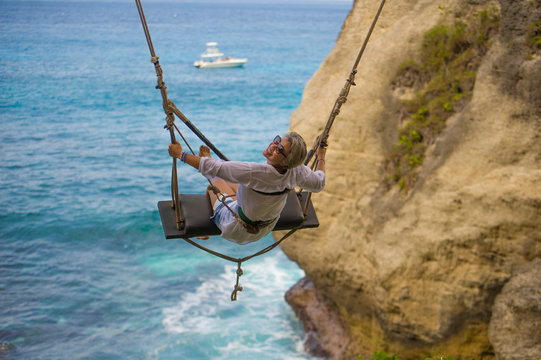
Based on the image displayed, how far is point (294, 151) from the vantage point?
11.1 ft

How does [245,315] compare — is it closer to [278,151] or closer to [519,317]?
[519,317]

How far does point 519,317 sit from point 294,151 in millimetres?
4535

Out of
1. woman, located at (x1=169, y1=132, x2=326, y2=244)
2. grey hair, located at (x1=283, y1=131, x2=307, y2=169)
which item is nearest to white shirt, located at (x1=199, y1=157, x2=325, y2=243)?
woman, located at (x1=169, y1=132, x2=326, y2=244)

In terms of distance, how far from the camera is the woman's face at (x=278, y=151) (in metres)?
3.38

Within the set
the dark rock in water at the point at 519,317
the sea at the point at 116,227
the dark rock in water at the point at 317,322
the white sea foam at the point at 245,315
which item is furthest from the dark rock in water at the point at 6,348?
the dark rock in water at the point at 519,317

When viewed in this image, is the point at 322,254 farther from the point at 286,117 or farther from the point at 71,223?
the point at 286,117

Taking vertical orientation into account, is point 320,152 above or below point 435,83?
above

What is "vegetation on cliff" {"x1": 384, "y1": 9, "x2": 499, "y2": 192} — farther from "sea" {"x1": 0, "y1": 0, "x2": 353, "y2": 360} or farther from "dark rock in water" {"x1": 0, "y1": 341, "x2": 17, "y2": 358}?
"dark rock in water" {"x1": 0, "y1": 341, "x2": 17, "y2": 358}

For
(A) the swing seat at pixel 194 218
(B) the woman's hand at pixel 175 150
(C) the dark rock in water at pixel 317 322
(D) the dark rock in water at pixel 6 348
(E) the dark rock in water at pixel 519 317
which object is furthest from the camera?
(D) the dark rock in water at pixel 6 348

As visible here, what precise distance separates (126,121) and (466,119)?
2415 cm

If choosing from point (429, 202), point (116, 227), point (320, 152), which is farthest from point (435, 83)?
point (116, 227)

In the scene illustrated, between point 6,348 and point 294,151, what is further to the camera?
point 6,348

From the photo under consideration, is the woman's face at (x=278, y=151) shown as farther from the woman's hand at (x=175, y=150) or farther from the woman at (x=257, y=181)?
the woman's hand at (x=175, y=150)

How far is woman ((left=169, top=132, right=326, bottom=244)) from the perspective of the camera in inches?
133
